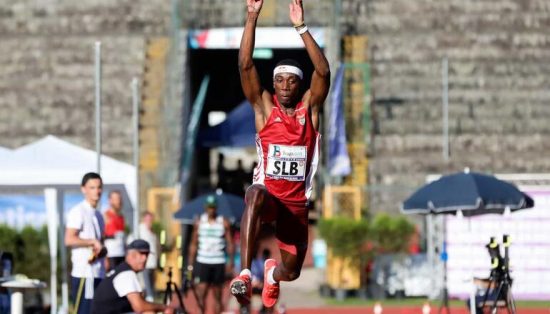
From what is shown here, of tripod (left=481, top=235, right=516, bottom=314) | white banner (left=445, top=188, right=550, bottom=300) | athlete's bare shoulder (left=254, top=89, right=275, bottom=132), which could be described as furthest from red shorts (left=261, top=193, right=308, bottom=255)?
white banner (left=445, top=188, right=550, bottom=300)

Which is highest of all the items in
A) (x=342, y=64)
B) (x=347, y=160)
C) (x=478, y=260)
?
(x=342, y=64)

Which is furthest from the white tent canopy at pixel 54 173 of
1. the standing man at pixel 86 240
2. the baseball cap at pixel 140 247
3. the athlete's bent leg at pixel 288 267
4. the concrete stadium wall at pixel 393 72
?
the concrete stadium wall at pixel 393 72

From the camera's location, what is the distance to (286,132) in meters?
12.0

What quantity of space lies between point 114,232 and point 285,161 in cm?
686

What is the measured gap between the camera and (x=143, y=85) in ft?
106

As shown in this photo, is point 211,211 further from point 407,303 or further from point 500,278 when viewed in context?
point 407,303

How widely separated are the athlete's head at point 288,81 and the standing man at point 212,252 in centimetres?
962

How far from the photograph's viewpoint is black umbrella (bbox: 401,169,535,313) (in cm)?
2039

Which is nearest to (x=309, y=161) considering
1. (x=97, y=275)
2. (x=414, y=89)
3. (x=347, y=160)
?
(x=97, y=275)

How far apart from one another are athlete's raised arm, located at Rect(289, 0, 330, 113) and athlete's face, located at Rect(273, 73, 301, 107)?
19 cm

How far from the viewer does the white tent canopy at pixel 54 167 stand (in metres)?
19.4

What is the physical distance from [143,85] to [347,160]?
5.65m

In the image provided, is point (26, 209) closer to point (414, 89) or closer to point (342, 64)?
point (342, 64)

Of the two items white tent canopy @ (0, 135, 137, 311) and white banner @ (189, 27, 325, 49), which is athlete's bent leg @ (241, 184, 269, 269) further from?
white banner @ (189, 27, 325, 49)
